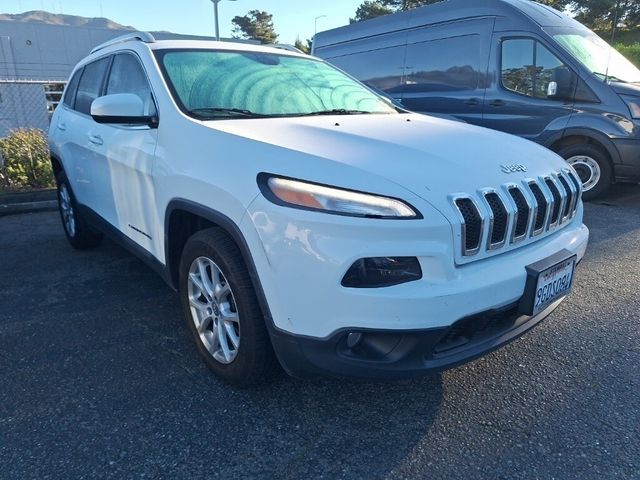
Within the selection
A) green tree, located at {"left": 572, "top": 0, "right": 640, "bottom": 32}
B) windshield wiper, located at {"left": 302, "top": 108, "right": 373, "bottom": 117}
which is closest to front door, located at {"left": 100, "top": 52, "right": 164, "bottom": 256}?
windshield wiper, located at {"left": 302, "top": 108, "right": 373, "bottom": 117}

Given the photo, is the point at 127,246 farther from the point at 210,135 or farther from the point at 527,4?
the point at 527,4

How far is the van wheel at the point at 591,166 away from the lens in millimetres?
6059

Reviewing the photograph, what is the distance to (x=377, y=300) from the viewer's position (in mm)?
1765

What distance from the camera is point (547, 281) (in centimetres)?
214

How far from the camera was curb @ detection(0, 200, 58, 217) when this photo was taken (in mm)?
6207

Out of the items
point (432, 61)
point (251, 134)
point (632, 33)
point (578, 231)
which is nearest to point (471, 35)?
point (432, 61)

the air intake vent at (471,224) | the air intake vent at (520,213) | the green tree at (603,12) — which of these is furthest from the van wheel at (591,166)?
the green tree at (603,12)

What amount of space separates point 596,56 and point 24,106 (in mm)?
9867

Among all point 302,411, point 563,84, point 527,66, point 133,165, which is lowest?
point 302,411

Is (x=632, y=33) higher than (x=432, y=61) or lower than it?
higher

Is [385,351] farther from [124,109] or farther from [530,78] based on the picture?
[530,78]

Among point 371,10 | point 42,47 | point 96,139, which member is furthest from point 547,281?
point 371,10

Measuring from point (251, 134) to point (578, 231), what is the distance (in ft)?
5.76

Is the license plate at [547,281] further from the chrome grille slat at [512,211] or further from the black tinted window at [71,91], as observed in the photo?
the black tinted window at [71,91]
